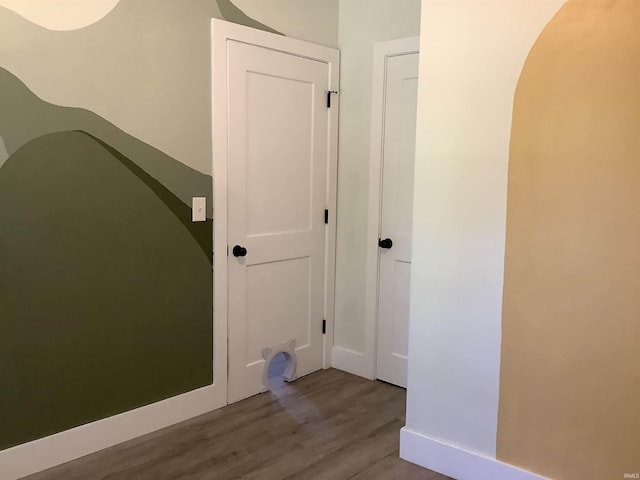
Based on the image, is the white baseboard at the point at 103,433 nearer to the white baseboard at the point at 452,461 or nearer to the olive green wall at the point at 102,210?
the olive green wall at the point at 102,210

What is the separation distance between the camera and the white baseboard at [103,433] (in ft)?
7.86

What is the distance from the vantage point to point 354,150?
360 centimetres

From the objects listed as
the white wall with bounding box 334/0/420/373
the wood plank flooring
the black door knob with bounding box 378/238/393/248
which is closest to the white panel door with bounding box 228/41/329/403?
the white wall with bounding box 334/0/420/373

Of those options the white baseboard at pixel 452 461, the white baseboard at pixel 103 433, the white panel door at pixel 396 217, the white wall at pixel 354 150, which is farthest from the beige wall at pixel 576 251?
the white baseboard at pixel 103 433

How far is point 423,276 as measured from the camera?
2512 mm

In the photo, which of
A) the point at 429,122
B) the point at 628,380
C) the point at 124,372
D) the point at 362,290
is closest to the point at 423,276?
the point at 429,122

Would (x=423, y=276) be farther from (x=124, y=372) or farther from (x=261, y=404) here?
(x=124, y=372)

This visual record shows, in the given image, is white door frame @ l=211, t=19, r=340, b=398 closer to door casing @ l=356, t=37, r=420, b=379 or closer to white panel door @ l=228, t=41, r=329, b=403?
white panel door @ l=228, t=41, r=329, b=403

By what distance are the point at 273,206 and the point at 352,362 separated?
121 centimetres

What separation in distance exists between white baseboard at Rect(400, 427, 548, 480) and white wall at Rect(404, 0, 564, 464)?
35mm

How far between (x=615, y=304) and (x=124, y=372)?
7.30 ft

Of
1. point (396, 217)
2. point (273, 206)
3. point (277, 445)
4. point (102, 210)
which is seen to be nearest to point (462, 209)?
point (396, 217)

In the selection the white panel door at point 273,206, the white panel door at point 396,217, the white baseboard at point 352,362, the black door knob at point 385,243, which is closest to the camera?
the white panel door at point 273,206

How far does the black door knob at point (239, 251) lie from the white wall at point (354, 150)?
807 millimetres
